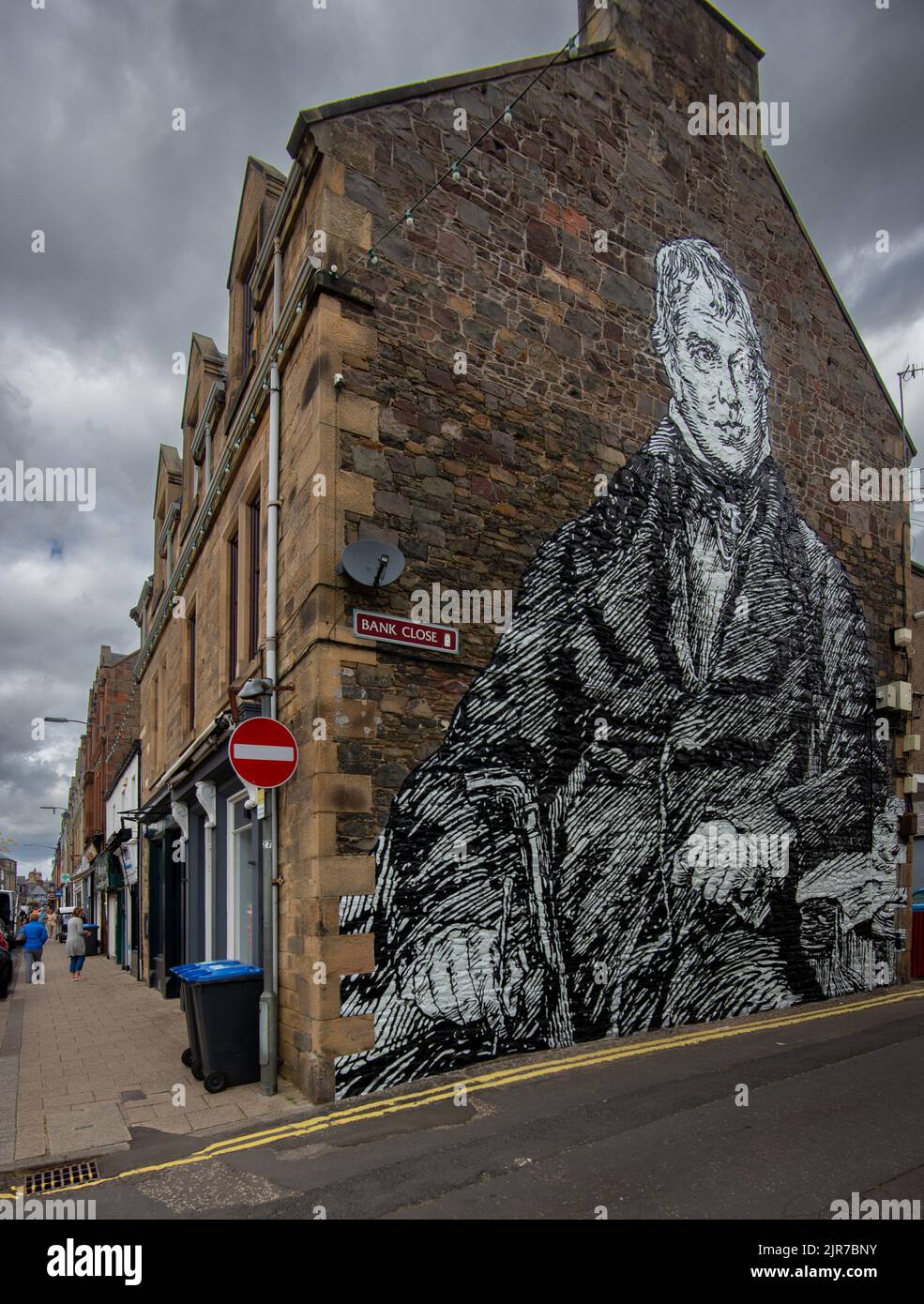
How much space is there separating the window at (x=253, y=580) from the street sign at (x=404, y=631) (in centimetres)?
260

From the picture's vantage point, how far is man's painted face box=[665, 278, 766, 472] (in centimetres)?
1213

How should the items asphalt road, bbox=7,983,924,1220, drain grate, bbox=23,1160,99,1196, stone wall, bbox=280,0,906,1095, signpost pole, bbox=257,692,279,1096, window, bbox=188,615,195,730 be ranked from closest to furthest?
asphalt road, bbox=7,983,924,1220 < drain grate, bbox=23,1160,99,1196 < signpost pole, bbox=257,692,279,1096 < stone wall, bbox=280,0,906,1095 < window, bbox=188,615,195,730

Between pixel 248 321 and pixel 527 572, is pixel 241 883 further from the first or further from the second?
pixel 248 321

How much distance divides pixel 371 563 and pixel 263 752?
1910mm

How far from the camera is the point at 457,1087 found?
25.2 feet

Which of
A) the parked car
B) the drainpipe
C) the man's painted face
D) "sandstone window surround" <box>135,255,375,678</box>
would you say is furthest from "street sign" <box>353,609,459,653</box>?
the parked car

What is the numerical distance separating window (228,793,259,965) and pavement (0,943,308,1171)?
1.23 meters

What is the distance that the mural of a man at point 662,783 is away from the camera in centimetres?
847


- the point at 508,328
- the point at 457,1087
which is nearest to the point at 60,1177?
the point at 457,1087

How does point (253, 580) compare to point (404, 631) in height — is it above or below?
above

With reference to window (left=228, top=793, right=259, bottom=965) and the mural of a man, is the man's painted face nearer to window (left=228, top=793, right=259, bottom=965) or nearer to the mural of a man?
A: the mural of a man

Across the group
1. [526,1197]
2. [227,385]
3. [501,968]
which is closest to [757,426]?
[227,385]

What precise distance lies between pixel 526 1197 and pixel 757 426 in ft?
35.1
